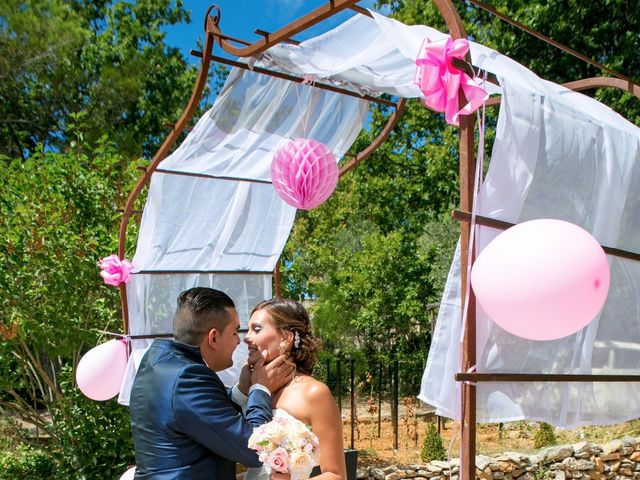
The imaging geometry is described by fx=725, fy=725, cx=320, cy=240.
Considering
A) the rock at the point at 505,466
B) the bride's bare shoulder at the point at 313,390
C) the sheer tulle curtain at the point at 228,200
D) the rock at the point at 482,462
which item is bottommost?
the rock at the point at 505,466

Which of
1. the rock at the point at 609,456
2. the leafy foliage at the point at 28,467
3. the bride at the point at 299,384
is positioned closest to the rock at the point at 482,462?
the rock at the point at 609,456

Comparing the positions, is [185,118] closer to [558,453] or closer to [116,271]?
[116,271]

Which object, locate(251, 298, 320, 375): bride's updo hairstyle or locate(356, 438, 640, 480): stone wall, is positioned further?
locate(356, 438, 640, 480): stone wall

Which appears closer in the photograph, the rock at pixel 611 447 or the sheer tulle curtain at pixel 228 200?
the sheer tulle curtain at pixel 228 200

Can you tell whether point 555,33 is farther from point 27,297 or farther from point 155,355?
point 155,355

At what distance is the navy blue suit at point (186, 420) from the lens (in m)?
2.14

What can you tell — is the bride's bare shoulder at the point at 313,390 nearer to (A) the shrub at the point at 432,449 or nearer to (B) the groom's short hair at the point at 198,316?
(B) the groom's short hair at the point at 198,316

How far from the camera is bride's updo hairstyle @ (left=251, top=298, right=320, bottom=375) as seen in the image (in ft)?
8.46

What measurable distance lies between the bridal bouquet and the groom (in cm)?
7

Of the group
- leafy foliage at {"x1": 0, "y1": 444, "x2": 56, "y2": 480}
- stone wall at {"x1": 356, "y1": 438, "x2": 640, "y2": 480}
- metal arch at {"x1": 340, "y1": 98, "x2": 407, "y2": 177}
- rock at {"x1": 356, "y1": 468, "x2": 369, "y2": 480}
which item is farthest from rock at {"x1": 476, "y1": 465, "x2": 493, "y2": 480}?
leafy foliage at {"x1": 0, "y1": 444, "x2": 56, "y2": 480}

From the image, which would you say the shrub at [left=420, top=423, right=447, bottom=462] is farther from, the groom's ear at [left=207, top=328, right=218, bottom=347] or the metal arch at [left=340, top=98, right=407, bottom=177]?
the groom's ear at [left=207, top=328, right=218, bottom=347]

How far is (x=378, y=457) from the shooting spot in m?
7.41

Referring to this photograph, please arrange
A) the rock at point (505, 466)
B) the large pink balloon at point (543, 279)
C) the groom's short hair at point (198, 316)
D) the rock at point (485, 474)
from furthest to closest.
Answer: the rock at point (505, 466) < the rock at point (485, 474) < the groom's short hair at point (198, 316) < the large pink balloon at point (543, 279)

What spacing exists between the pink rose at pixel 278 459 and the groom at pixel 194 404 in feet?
0.31
